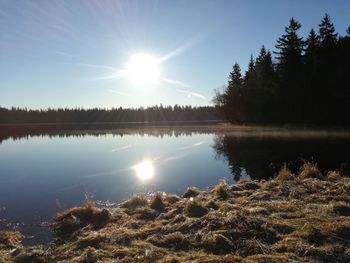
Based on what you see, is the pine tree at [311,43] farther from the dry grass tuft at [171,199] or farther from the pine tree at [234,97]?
the dry grass tuft at [171,199]

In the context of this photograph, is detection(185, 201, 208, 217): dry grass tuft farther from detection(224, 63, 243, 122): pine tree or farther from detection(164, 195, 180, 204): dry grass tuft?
detection(224, 63, 243, 122): pine tree

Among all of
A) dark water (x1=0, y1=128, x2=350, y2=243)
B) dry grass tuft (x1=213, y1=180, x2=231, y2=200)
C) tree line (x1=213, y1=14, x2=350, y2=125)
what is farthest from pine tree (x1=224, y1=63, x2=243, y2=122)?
dry grass tuft (x1=213, y1=180, x2=231, y2=200)

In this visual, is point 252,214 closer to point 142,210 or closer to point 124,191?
point 142,210

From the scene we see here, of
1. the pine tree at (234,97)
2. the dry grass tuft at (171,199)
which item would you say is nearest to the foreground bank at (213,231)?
the dry grass tuft at (171,199)

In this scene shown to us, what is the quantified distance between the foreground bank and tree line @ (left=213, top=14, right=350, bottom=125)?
46.3 meters

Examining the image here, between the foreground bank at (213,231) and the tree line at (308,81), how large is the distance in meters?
46.3

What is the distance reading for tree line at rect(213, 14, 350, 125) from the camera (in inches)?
2186

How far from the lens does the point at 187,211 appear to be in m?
11.4

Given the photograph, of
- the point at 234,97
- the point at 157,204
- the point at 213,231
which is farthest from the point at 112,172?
the point at 234,97

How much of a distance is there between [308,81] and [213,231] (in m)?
53.5

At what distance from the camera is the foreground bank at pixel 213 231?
757 centimetres

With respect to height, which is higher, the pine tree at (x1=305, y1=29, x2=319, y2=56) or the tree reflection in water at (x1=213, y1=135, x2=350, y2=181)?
the pine tree at (x1=305, y1=29, x2=319, y2=56)

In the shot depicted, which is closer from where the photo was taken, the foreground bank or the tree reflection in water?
the foreground bank

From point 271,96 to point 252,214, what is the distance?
54.9m
